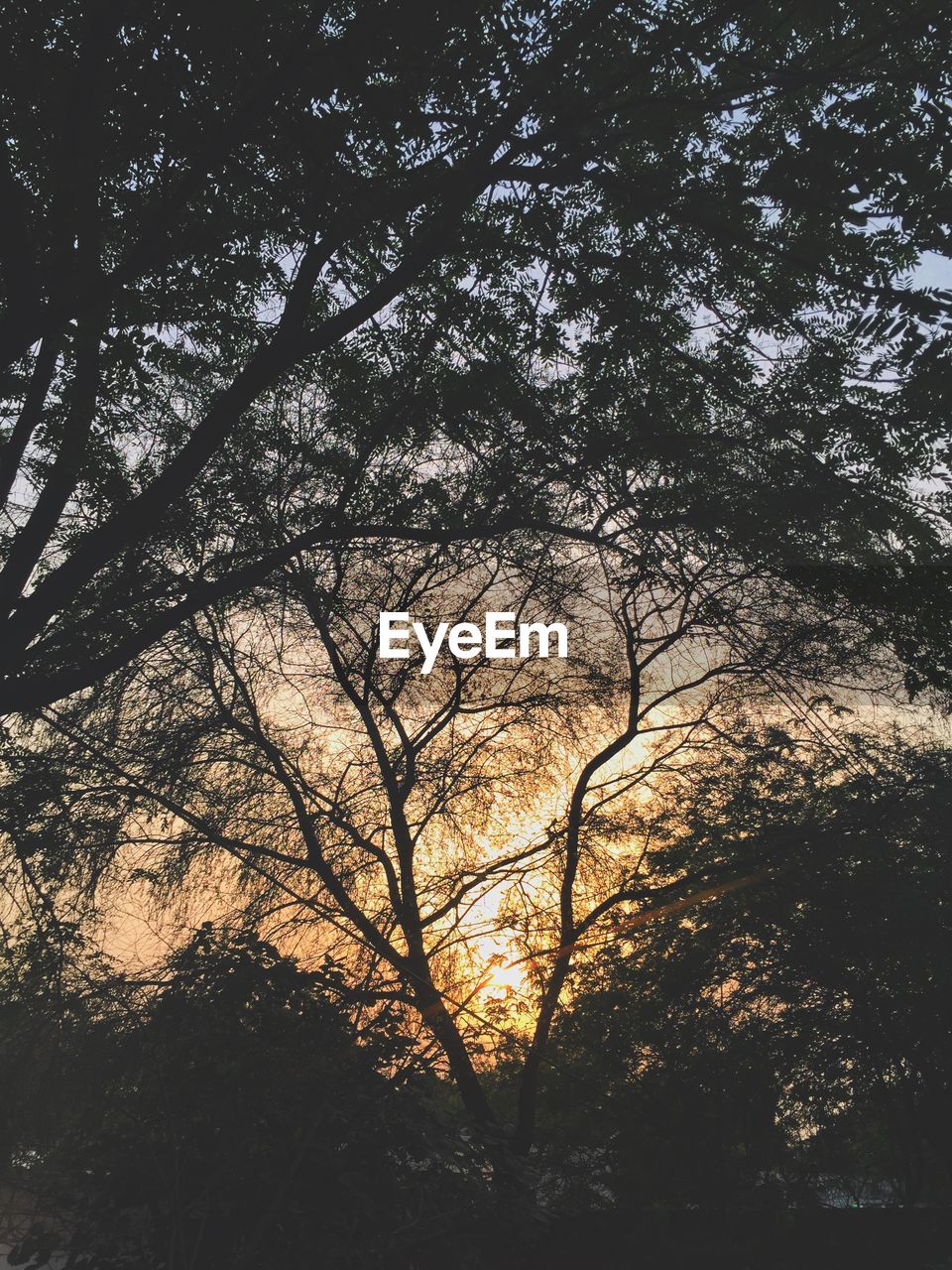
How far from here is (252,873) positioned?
10422mm

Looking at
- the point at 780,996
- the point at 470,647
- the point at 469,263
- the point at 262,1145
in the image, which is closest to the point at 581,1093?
the point at 780,996

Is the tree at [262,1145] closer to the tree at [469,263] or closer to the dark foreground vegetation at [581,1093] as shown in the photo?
the dark foreground vegetation at [581,1093]

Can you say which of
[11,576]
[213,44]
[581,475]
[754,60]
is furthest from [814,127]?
[11,576]

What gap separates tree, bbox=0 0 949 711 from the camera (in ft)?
14.4

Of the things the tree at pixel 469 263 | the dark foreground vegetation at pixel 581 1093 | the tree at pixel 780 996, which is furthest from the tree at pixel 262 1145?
the tree at pixel 780 996

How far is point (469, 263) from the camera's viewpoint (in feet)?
22.8

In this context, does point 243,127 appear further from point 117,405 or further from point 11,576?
point 117,405

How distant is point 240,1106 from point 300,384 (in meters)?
5.46

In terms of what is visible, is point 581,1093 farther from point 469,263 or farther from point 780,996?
point 469,263

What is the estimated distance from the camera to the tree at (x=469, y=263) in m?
4.40

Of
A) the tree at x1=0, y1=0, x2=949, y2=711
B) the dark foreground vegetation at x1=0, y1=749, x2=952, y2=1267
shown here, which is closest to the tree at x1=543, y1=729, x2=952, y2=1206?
the dark foreground vegetation at x1=0, y1=749, x2=952, y2=1267

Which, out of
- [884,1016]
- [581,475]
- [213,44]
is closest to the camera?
[213,44]

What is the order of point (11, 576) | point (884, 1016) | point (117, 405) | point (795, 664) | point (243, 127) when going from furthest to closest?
point (884, 1016)
point (795, 664)
point (117, 405)
point (11, 576)
point (243, 127)

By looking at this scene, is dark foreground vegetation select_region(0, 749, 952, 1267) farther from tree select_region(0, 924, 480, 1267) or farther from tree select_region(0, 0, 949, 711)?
tree select_region(0, 0, 949, 711)
